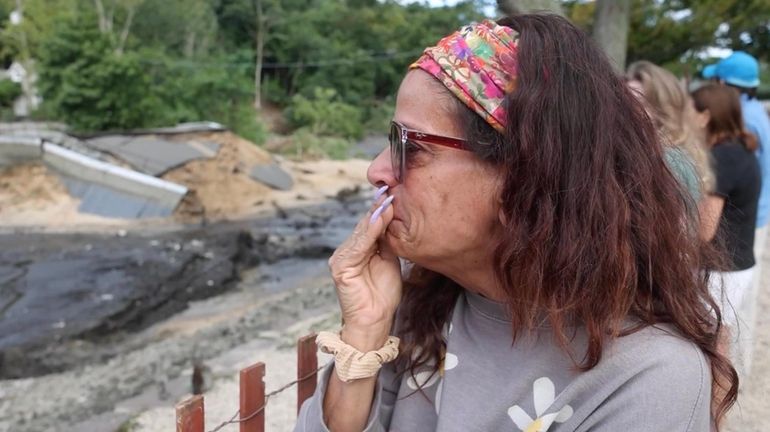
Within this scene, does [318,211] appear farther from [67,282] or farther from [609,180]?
[609,180]

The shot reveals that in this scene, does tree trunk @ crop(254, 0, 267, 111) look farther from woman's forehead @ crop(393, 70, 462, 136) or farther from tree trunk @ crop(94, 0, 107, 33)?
woman's forehead @ crop(393, 70, 462, 136)

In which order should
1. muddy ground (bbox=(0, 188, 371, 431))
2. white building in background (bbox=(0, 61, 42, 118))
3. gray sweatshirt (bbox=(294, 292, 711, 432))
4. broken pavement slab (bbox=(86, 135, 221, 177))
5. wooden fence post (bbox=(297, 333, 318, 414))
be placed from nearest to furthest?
1. gray sweatshirt (bbox=(294, 292, 711, 432))
2. wooden fence post (bbox=(297, 333, 318, 414))
3. muddy ground (bbox=(0, 188, 371, 431))
4. broken pavement slab (bbox=(86, 135, 221, 177))
5. white building in background (bbox=(0, 61, 42, 118))

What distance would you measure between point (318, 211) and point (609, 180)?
1544 cm

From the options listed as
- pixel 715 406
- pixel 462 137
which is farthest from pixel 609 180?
pixel 715 406

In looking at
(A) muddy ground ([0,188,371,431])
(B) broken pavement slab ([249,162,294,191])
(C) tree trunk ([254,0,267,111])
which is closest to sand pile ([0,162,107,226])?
(A) muddy ground ([0,188,371,431])

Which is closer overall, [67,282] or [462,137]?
[462,137]

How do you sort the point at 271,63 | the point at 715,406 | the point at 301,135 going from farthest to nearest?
1. the point at 271,63
2. the point at 301,135
3. the point at 715,406

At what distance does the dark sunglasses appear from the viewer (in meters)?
1.19

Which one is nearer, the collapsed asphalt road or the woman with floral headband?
the woman with floral headband

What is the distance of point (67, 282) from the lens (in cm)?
973

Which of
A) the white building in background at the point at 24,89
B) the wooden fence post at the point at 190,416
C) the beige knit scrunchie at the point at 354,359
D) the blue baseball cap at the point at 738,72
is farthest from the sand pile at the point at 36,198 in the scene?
the white building in background at the point at 24,89

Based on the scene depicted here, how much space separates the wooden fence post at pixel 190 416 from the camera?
1.63 m

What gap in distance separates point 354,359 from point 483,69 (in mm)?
610

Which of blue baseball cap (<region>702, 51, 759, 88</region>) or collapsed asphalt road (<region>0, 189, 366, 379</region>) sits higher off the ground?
blue baseball cap (<region>702, 51, 759, 88</region>)
